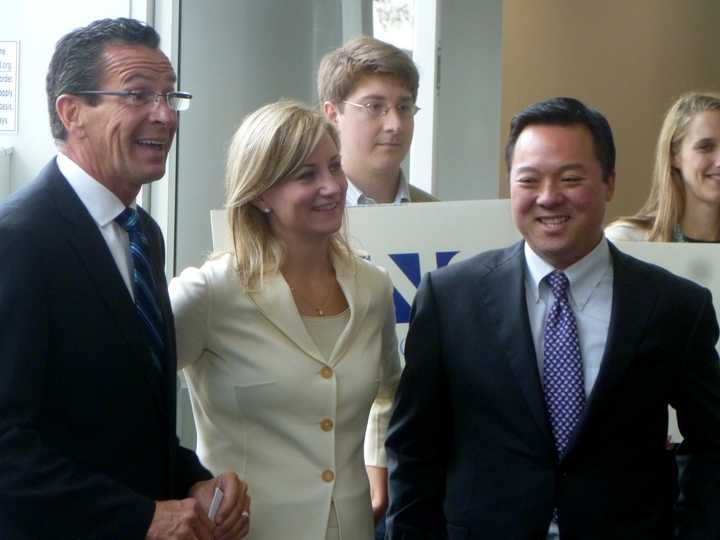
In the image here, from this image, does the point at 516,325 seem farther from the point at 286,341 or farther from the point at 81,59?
the point at 81,59

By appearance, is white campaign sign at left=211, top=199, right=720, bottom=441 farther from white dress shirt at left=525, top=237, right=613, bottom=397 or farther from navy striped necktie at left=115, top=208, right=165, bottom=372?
navy striped necktie at left=115, top=208, right=165, bottom=372

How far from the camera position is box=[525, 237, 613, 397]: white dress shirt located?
7.88ft

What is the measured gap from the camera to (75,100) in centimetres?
225

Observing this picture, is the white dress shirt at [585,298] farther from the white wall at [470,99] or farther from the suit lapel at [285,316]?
the white wall at [470,99]

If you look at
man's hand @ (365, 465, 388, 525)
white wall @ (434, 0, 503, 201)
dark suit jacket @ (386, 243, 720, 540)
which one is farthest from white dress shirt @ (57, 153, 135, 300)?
white wall @ (434, 0, 503, 201)

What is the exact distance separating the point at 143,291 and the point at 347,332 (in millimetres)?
540

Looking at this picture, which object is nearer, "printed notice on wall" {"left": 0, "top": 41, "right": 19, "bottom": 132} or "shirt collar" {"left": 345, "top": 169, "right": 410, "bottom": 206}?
"shirt collar" {"left": 345, "top": 169, "right": 410, "bottom": 206}

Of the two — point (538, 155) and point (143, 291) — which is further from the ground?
point (538, 155)

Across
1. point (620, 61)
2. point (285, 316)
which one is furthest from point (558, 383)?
point (620, 61)

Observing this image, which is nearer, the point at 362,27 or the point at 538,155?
the point at 538,155

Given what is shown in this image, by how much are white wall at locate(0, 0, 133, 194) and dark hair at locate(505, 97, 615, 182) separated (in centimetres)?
180

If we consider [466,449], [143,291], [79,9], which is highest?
[79,9]

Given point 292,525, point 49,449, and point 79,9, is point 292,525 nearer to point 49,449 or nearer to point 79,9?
point 49,449

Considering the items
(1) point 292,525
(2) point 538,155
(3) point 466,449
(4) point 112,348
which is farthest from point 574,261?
(4) point 112,348
